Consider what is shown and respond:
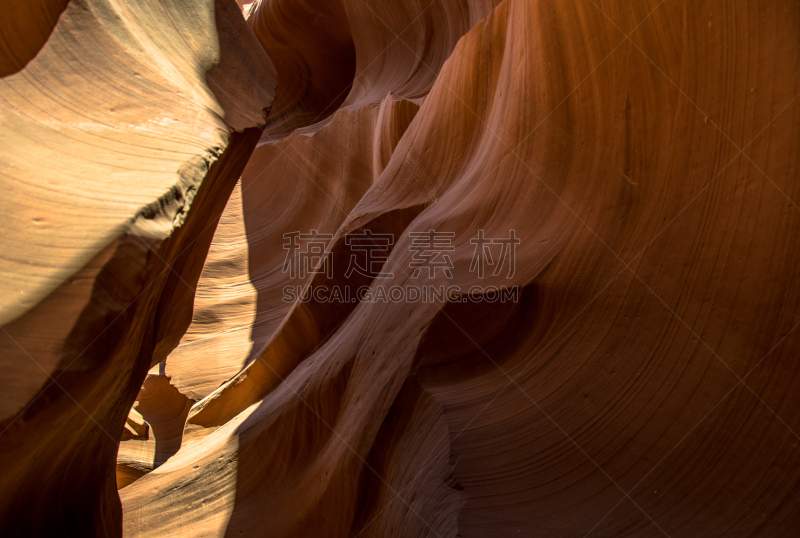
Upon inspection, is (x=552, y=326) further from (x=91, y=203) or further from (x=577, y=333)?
(x=91, y=203)

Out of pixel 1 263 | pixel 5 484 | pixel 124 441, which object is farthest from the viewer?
pixel 124 441

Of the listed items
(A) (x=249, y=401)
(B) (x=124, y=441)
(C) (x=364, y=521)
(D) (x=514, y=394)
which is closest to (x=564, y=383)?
(D) (x=514, y=394)

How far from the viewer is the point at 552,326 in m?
1.87

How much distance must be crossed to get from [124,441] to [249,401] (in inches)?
81.0

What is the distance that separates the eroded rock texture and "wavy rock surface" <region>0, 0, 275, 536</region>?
0.02m

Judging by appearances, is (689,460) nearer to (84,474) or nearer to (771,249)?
(771,249)

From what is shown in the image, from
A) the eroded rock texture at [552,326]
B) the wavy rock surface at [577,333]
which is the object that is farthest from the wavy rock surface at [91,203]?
the wavy rock surface at [577,333]

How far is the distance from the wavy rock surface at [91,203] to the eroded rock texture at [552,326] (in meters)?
0.02

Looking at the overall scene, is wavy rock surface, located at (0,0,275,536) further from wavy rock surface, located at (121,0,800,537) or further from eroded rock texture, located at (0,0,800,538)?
wavy rock surface, located at (121,0,800,537)

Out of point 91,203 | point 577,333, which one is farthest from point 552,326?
point 91,203

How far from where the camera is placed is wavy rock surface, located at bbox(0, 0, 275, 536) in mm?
1127

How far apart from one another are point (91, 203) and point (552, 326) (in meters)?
1.53

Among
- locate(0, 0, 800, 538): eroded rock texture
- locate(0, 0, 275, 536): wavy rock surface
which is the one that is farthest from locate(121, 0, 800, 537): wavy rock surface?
locate(0, 0, 275, 536): wavy rock surface

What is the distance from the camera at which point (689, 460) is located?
149 cm
